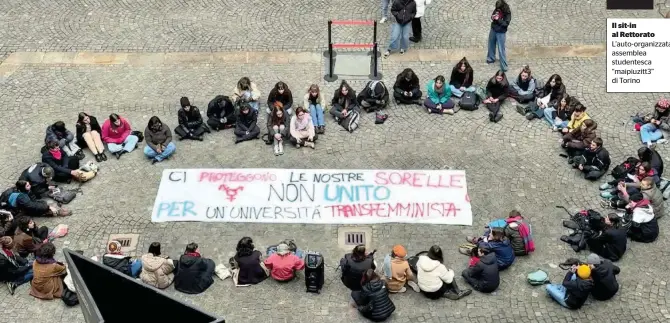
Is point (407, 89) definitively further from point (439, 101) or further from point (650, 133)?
point (650, 133)

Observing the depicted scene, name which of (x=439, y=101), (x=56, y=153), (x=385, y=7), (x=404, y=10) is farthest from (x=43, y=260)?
(x=385, y=7)

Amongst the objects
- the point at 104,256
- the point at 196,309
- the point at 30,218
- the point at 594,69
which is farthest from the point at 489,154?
the point at 196,309

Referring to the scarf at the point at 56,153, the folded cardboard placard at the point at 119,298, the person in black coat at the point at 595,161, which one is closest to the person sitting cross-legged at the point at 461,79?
the person in black coat at the point at 595,161

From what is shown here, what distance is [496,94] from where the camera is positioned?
1672 centimetres

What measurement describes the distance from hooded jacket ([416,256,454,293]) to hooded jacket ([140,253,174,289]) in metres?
4.17

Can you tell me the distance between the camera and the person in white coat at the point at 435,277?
12.1 metres

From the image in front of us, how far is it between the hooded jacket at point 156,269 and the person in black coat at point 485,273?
5.07 metres

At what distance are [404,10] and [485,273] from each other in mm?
7973

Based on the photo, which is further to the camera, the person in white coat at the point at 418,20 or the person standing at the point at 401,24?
the person in white coat at the point at 418,20

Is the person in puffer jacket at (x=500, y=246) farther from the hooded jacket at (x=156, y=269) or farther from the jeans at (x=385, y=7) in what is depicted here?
the jeans at (x=385, y=7)

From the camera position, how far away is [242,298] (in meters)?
12.4

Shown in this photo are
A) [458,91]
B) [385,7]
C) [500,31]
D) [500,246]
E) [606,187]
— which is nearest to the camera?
[500,246]

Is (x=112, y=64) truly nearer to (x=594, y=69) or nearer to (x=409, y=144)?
(x=409, y=144)

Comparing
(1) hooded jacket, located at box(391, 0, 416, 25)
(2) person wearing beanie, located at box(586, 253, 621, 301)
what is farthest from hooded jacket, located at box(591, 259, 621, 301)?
(1) hooded jacket, located at box(391, 0, 416, 25)
